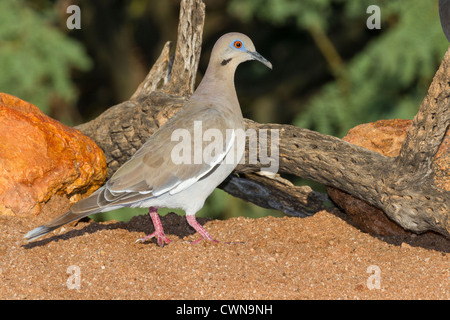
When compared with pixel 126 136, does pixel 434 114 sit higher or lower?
higher

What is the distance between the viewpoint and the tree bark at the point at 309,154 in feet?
14.7

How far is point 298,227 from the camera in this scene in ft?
17.2

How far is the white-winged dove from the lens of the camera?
4723 mm

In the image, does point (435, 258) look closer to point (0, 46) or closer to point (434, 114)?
point (434, 114)

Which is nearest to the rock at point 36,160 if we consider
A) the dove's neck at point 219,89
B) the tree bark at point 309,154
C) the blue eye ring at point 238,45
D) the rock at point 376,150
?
the tree bark at point 309,154

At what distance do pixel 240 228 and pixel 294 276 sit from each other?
1.21 metres

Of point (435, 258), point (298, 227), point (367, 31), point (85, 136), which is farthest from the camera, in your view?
point (367, 31)

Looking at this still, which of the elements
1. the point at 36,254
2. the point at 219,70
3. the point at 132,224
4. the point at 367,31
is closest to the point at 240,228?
the point at 132,224

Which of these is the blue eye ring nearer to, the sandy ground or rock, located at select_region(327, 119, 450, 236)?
rock, located at select_region(327, 119, 450, 236)

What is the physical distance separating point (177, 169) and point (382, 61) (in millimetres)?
3576

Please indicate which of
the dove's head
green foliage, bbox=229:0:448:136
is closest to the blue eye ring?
the dove's head

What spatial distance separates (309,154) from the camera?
5113mm

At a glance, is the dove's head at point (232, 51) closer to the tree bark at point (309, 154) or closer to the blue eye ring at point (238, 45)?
the blue eye ring at point (238, 45)

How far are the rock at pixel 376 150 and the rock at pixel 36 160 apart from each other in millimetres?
2148
